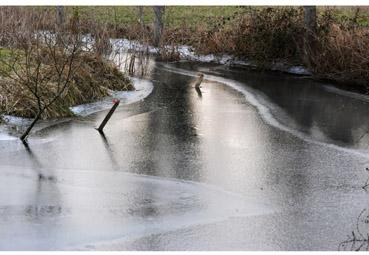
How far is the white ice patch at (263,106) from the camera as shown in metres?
10.6

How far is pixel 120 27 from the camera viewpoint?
26.7 meters

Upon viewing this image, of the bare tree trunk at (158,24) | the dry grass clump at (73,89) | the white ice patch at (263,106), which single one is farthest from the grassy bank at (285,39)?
the dry grass clump at (73,89)

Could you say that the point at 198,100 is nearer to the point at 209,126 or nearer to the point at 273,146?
the point at 209,126

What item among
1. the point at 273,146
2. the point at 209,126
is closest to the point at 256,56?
the point at 209,126

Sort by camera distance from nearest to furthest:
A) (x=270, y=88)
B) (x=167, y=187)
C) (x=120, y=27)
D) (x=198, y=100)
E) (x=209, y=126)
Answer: (x=167, y=187) < (x=209, y=126) < (x=198, y=100) < (x=270, y=88) < (x=120, y=27)

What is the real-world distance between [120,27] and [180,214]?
2031 cm

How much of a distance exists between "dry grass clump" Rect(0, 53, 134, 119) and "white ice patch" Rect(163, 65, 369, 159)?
315 cm

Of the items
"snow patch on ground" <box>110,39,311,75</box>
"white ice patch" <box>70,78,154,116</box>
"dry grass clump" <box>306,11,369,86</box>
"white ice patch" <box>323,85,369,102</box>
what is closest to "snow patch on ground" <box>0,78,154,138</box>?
"white ice patch" <box>70,78,154,116</box>

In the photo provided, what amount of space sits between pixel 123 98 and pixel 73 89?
1860 millimetres

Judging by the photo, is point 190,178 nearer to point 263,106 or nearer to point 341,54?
point 263,106

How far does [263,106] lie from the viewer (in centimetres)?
1434

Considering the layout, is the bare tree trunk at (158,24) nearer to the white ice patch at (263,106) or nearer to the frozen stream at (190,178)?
the white ice patch at (263,106)

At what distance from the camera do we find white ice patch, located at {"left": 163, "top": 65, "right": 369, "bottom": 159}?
416 inches

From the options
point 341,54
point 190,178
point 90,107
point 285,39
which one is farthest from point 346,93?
point 190,178
